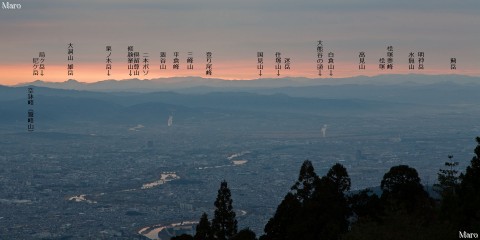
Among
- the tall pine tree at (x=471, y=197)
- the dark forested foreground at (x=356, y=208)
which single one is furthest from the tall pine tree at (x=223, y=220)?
the tall pine tree at (x=471, y=197)

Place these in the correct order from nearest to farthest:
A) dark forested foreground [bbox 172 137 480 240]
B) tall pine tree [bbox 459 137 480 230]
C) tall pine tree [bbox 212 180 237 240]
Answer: tall pine tree [bbox 459 137 480 230] < dark forested foreground [bbox 172 137 480 240] < tall pine tree [bbox 212 180 237 240]

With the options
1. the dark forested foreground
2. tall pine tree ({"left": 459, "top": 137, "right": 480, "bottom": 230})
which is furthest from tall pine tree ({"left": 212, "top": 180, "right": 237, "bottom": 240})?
tall pine tree ({"left": 459, "top": 137, "right": 480, "bottom": 230})

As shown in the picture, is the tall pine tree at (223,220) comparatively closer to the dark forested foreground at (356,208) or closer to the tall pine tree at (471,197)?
the dark forested foreground at (356,208)

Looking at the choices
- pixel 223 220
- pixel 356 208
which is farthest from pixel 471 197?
pixel 223 220

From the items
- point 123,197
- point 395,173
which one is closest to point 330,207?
point 395,173

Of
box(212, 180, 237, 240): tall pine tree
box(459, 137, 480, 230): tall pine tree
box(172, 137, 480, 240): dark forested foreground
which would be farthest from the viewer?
box(212, 180, 237, 240): tall pine tree

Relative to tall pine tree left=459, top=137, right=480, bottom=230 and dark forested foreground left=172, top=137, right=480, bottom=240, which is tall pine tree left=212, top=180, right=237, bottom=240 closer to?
dark forested foreground left=172, top=137, right=480, bottom=240

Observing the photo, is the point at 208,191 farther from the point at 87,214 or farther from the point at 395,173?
the point at 395,173

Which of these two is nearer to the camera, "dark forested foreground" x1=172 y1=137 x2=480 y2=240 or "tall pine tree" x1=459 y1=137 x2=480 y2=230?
"tall pine tree" x1=459 y1=137 x2=480 y2=230
